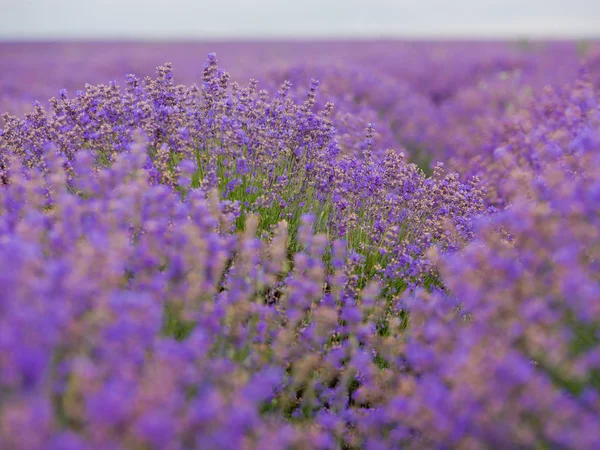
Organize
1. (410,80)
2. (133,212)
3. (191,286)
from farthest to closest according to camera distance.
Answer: (410,80) < (133,212) < (191,286)

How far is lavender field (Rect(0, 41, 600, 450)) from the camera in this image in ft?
4.27

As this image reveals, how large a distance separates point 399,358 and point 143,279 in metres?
1.27

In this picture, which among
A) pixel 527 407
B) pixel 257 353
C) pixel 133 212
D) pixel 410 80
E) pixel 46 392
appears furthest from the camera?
pixel 410 80

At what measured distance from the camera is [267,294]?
242 centimetres

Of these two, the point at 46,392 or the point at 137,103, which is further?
the point at 137,103

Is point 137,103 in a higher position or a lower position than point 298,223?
higher

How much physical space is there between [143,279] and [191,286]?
204mm

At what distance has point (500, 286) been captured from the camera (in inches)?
65.0

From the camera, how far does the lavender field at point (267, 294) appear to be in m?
1.30

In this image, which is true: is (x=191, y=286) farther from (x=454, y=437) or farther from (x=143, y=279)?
(x=454, y=437)

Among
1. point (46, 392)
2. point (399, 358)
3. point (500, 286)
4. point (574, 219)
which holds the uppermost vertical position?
point (574, 219)

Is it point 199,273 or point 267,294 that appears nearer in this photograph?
point 199,273

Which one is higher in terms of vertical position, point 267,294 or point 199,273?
point 199,273

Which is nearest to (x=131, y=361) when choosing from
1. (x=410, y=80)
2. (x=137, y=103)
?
(x=137, y=103)
